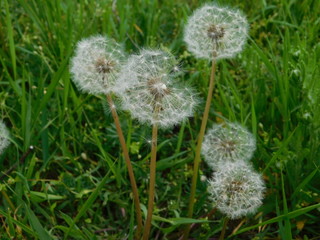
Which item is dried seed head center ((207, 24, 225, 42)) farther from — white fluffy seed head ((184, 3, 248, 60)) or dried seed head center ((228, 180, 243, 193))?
dried seed head center ((228, 180, 243, 193))

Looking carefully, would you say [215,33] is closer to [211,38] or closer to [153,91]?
[211,38]

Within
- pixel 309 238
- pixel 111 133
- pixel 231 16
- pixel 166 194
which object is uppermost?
pixel 231 16

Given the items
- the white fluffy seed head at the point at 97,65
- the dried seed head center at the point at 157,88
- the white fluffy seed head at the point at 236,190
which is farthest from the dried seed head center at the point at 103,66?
the white fluffy seed head at the point at 236,190

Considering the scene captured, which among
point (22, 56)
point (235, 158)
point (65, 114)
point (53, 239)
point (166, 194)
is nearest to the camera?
point (53, 239)

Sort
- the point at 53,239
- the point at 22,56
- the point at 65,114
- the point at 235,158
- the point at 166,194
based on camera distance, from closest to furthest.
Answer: the point at 53,239 → the point at 235,158 → the point at 166,194 → the point at 65,114 → the point at 22,56

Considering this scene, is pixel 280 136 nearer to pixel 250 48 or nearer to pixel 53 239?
pixel 250 48

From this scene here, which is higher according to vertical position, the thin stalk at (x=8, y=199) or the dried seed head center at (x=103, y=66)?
the dried seed head center at (x=103, y=66)

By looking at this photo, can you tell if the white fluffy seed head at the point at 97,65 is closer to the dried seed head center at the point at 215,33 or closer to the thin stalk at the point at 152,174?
the thin stalk at the point at 152,174

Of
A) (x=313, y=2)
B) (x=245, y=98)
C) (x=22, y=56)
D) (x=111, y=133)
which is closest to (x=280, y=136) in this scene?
(x=245, y=98)
